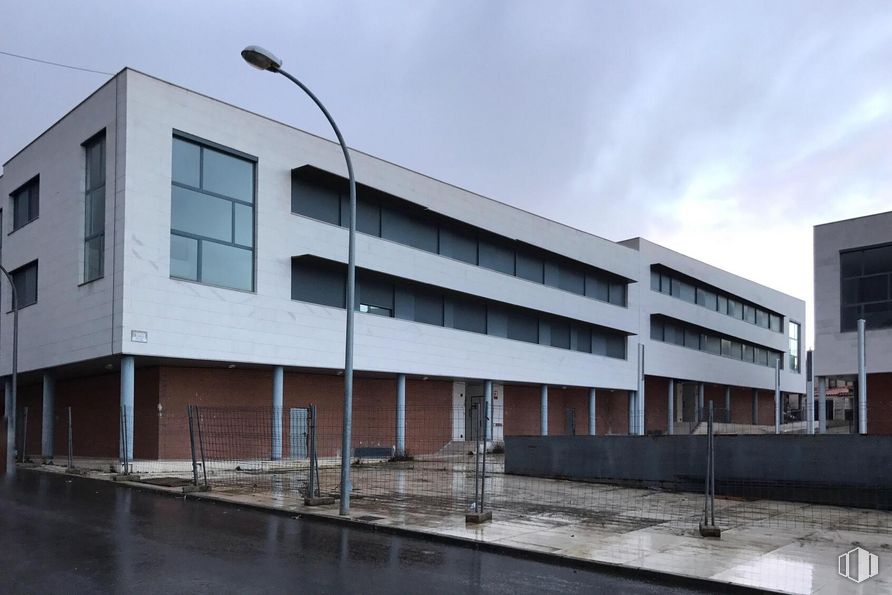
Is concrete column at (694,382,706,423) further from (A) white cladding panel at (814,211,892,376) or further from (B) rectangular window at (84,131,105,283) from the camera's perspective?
(B) rectangular window at (84,131,105,283)

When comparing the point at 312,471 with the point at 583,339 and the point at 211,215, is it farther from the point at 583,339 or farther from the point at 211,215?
the point at 583,339

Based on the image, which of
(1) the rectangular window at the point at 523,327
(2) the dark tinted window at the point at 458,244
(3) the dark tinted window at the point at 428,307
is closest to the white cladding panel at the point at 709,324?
(1) the rectangular window at the point at 523,327

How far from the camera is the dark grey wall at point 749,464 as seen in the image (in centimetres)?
1558

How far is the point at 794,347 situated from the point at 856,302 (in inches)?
1631

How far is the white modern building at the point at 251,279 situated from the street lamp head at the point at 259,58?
516 inches

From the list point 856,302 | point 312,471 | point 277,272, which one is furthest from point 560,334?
point 312,471

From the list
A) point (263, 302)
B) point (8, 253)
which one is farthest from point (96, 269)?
point (8, 253)

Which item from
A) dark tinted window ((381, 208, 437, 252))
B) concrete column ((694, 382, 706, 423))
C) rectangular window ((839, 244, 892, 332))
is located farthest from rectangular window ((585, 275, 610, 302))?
rectangular window ((839, 244, 892, 332))

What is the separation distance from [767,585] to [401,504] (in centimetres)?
813

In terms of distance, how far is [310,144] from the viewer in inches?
1169

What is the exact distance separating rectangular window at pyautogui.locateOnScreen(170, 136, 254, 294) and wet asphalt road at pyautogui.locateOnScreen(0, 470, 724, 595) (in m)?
12.8

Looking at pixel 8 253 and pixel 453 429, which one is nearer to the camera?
pixel 8 253

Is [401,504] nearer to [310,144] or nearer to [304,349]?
[304,349]

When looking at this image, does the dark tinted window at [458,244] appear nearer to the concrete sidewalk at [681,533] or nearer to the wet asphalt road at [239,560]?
the concrete sidewalk at [681,533]
